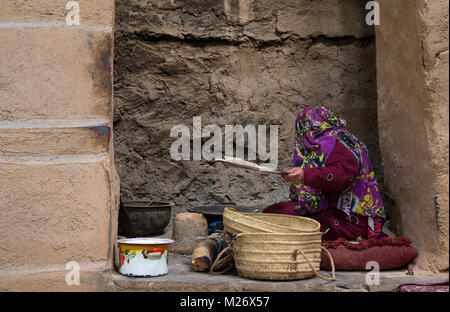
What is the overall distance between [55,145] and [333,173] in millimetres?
1468

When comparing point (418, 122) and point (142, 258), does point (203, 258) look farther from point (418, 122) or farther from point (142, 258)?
point (418, 122)

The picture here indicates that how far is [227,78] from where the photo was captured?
4203mm

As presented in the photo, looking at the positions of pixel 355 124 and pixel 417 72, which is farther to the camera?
pixel 355 124

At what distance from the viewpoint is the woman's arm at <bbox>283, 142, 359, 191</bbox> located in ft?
9.12

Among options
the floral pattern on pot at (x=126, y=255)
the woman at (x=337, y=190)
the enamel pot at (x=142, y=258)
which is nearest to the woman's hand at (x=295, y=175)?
the woman at (x=337, y=190)

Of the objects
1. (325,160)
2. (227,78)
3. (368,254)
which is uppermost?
(227,78)

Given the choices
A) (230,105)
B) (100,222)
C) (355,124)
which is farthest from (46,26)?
(355,124)

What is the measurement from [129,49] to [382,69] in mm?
1982

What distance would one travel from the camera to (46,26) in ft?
8.43

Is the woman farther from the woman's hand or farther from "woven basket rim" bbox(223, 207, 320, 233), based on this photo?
"woven basket rim" bbox(223, 207, 320, 233)

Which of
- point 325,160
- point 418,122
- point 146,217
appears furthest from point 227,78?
point 418,122

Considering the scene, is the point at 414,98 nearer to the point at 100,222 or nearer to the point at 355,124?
the point at 355,124

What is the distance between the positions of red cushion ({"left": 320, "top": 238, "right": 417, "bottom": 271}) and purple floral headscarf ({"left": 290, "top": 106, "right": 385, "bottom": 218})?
0.29 metres
